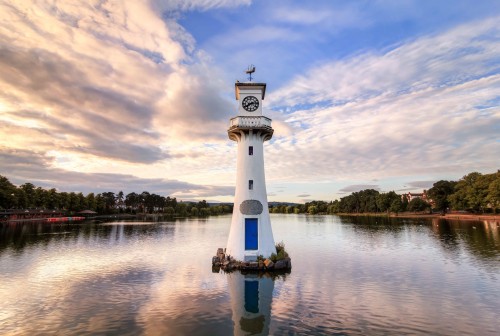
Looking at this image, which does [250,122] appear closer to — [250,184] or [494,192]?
[250,184]

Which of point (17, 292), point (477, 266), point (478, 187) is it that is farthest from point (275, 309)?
point (478, 187)

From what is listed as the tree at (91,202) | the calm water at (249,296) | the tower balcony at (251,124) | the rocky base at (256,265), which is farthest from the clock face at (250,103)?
the tree at (91,202)

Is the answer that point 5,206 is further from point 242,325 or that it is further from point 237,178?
point 242,325

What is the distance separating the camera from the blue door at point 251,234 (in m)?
26.0

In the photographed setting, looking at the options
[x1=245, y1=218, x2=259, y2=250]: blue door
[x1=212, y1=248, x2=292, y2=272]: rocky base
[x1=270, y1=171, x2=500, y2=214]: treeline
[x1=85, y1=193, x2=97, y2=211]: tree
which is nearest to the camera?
[x1=212, y1=248, x2=292, y2=272]: rocky base

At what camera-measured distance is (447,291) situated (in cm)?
2017

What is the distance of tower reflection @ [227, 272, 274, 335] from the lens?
1449 centimetres

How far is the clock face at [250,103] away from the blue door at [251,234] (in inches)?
398

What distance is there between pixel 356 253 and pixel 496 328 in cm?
2289

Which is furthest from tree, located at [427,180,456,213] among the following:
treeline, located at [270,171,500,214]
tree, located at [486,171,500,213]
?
tree, located at [486,171,500,213]

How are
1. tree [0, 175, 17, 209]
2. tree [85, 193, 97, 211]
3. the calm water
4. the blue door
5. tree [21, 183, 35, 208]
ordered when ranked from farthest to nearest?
tree [85, 193, 97, 211] → tree [21, 183, 35, 208] → tree [0, 175, 17, 209] → the blue door → the calm water

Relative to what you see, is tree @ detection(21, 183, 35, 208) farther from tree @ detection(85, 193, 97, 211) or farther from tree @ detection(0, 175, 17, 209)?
tree @ detection(85, 193, 97, 211)

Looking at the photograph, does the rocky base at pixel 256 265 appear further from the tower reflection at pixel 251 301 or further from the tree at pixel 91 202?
the tree at pixel 91 202

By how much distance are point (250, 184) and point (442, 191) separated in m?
115
